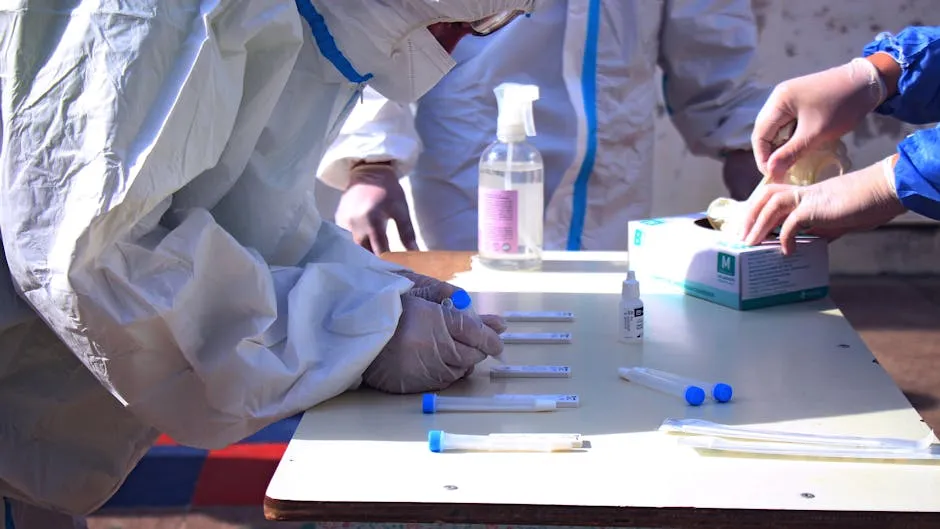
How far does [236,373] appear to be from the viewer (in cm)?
95

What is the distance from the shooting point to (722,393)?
39.9 inches

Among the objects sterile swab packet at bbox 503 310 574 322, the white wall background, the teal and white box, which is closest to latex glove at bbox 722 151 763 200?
the teal and white box

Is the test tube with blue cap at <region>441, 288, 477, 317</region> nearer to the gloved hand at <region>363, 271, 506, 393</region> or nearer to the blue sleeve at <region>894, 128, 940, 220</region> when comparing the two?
the gloved hand at <region>363, 271, 506, 393</region>

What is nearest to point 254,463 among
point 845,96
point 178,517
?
point 178,517

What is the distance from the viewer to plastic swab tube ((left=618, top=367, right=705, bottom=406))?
1012 mm

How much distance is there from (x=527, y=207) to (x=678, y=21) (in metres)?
0.66

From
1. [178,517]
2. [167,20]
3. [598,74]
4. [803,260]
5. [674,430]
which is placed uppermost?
[598,74]

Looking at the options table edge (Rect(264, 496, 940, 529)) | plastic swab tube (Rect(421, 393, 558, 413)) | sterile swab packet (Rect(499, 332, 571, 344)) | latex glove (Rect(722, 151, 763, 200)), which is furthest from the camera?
latex glove (Rect(722, 151, 763, 200))

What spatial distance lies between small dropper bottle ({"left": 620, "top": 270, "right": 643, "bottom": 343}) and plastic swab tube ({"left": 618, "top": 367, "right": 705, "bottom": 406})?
106 mm

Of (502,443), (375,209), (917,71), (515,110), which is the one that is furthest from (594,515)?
(375,209)

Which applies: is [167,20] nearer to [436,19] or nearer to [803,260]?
[436,19]

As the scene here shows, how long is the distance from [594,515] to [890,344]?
104 inches

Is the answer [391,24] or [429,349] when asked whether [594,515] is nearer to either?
[429,349]

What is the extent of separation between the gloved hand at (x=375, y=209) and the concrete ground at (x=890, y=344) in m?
0.71
